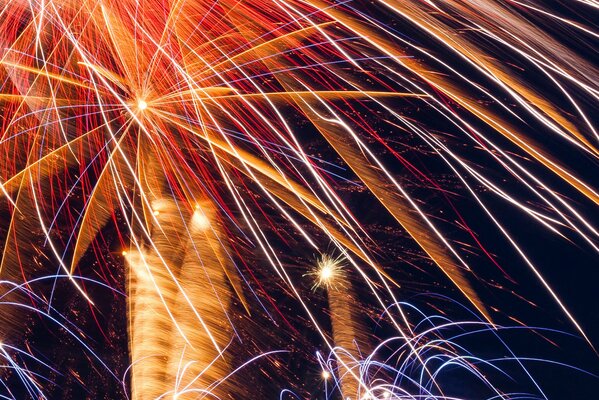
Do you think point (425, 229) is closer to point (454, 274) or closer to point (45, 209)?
point (454, 274)

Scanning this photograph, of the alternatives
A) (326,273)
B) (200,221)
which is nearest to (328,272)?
(326,273)

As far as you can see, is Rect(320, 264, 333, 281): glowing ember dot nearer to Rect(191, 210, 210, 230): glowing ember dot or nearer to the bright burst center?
the bright burst center

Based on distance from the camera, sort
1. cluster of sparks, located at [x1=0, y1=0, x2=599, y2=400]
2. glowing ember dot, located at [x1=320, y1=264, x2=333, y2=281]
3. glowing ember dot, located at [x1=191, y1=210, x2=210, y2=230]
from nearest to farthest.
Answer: cluster of sparks, located at [x1=0, y1=0, x2=599, y2=400] → glowing ember dot, located at [x1=191, y1=210, x2=210, y2=230] → glowing ember dot, located at [x1=320, y1=264, x2=333, y2=281]

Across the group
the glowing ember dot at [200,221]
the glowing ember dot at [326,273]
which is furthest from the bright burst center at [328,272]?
the glowing ember dot at [200,221]

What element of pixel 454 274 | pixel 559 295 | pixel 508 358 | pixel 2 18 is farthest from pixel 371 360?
pixel 2 18

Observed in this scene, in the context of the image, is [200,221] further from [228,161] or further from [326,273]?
[326,273]

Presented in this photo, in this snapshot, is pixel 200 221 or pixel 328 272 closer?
pixel 200 221

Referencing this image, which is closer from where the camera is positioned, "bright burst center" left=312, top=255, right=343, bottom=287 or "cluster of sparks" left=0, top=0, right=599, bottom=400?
"cluster of sparks" left=0, top=0, right=599, bottom=400

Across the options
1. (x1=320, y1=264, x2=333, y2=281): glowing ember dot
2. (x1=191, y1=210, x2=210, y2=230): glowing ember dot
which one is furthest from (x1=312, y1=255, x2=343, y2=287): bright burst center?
(x1=191, y1=210, x2=210, y2=230): glowing ember dot

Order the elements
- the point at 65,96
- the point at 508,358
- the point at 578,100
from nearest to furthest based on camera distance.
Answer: the point at 578,100, the point at 65,96, the point at 508,358
